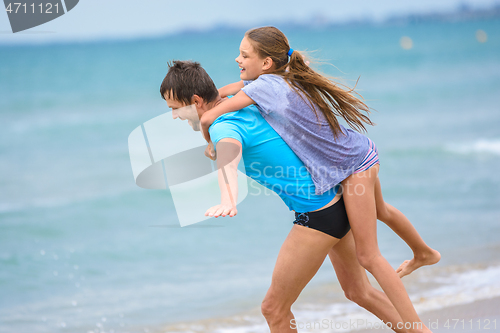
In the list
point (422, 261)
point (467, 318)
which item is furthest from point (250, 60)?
point (467, 318)

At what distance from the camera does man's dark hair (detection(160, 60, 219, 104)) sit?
2396 mm

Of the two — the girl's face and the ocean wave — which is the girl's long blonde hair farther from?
the ocean wave

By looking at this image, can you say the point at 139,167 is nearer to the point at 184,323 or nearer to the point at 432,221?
the point at 184,323

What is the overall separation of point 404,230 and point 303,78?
117 centimetres

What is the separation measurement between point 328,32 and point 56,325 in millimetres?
38681

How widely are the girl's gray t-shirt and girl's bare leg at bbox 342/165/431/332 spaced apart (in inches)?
3.4

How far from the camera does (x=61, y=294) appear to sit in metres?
5.41

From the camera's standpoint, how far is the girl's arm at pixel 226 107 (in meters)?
2.27

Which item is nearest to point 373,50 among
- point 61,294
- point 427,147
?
point 427,147

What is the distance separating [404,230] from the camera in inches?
114

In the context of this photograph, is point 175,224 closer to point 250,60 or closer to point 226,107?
point 250,60

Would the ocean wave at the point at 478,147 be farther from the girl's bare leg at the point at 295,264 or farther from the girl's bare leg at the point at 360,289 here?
the girl's bare leg at the point at 295,264

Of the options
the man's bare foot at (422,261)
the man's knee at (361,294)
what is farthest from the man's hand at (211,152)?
the man's bare foot at (422,261)

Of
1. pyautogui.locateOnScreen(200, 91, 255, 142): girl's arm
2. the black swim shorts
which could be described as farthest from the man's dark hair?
the black swim shorts
